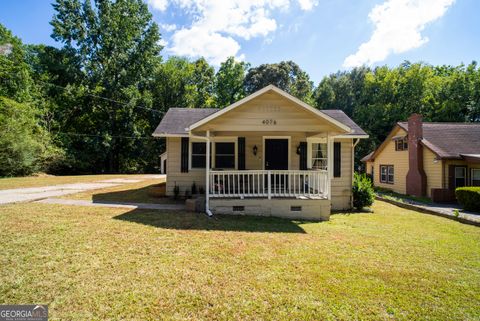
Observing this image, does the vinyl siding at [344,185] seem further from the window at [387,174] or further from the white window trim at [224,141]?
the window at [387,174]

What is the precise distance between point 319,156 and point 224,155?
4.08 m

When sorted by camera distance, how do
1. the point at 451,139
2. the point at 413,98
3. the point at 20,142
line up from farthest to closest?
the point at 413,98
the point at 20,142
the point at 451,139

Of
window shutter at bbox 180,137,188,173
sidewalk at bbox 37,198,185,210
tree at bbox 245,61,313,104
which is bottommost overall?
sidewalk at bbox 37,198,185,210

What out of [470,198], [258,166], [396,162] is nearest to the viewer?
[258,166]

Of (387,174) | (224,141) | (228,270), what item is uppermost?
(224,141)

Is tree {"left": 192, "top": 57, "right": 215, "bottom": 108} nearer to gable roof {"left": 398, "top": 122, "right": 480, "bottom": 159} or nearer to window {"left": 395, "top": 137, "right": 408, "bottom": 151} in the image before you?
window {"left": 395, "top": 137, "right": 408, "bottom": 151}

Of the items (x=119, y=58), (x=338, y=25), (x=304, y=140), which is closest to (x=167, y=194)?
(x=304, y=140)

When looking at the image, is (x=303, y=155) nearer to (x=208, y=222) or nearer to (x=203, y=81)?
(x=208, y=222)

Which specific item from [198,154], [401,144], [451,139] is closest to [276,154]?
[198,154]

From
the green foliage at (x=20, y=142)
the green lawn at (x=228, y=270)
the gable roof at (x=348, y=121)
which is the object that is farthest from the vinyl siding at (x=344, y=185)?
the green foliage at (x=20, y=142)

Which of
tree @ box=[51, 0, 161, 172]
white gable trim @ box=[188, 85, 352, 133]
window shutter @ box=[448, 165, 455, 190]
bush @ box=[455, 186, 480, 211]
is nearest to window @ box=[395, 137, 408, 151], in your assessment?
window shutter @ box=[448, 165, 455, 190]

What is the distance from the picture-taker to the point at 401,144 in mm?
18062

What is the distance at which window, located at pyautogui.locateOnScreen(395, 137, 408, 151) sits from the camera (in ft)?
57.7

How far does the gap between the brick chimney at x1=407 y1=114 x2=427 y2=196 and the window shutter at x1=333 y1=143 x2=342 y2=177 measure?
951cm
